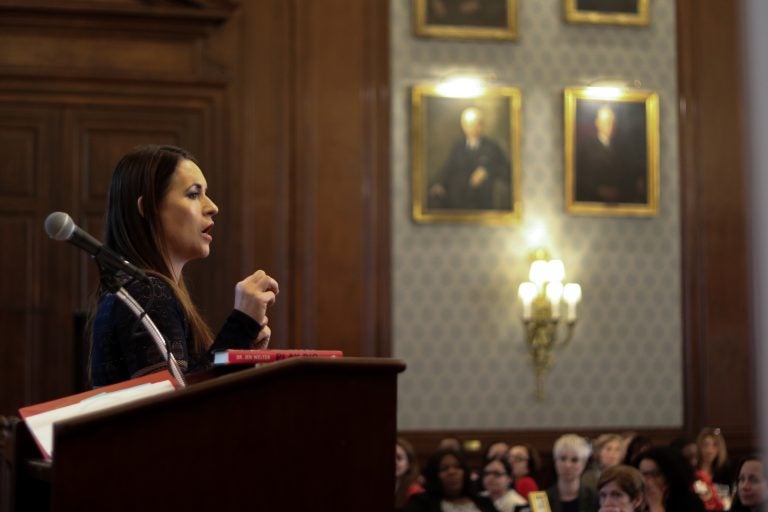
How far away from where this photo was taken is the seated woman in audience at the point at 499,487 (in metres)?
8.29

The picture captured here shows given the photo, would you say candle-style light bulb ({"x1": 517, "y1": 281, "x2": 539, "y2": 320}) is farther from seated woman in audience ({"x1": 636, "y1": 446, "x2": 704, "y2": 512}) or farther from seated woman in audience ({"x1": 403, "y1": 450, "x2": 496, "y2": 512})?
seated woman in audience ({"x1": 636, "y1": 446, "x2": 704, "y2": 512})

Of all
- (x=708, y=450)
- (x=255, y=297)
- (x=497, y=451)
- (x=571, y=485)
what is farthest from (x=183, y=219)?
(x=708, y=450)

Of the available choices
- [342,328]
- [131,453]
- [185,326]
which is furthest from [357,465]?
[342,328]

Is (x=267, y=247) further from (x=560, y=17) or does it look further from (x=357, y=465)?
(x=357, y=465)

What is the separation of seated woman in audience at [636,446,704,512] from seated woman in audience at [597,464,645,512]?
233 mm

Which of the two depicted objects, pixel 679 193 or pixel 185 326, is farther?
pixel 679 193

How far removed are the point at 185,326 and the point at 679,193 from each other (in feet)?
28.5

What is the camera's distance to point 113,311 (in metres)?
2.83

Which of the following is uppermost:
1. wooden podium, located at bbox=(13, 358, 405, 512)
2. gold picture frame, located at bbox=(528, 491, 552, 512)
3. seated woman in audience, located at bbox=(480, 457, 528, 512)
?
wooden podium, located at bbox=(13, 358, 405, 512)

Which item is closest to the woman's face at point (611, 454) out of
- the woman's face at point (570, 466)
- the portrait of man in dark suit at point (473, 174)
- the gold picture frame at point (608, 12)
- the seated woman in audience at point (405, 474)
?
the woman's face at point (570, 466)

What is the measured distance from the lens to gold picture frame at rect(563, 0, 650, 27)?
36.0 feet

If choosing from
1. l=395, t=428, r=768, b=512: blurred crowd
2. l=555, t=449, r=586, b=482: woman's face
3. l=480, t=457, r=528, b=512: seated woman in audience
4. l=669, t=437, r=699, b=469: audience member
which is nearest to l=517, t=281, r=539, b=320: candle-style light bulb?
l=395, t=428, r=768, b=512: blurred crowd

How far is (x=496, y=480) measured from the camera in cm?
844

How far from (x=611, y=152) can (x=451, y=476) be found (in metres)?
4.03
